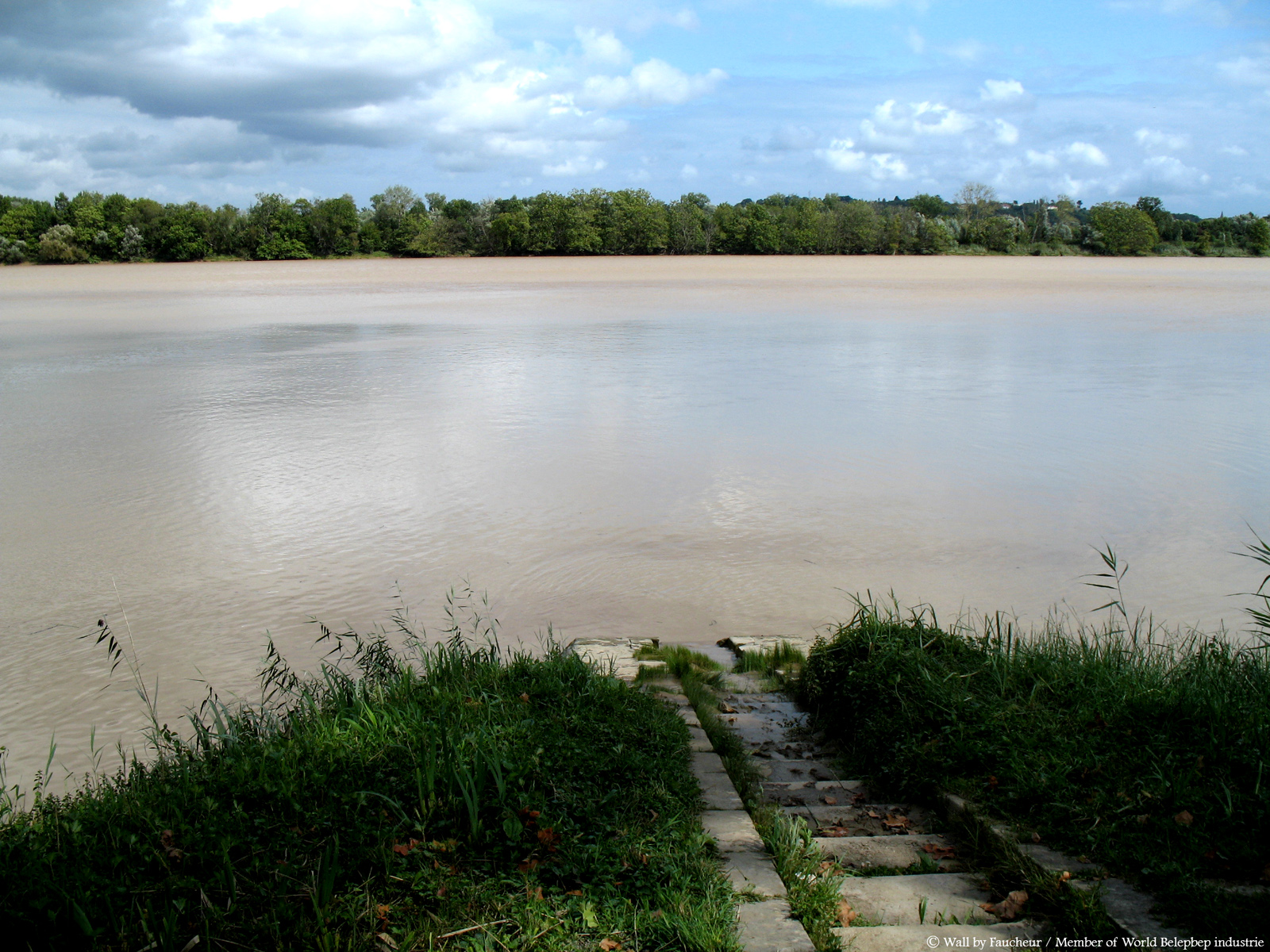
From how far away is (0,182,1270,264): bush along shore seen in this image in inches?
2847

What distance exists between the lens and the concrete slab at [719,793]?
10.5 feet

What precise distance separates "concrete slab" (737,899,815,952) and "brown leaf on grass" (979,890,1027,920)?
1.79ft

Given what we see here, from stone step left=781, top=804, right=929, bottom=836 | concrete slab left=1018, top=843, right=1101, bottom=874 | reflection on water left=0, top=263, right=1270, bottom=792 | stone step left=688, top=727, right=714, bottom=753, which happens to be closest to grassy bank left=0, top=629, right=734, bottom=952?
stone step left=688, top=727, right=714, bottom=753

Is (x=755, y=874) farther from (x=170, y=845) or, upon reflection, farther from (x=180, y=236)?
(x=180, y=236)

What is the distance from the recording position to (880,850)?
9.80ft

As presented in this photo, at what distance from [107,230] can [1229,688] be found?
3262 inches

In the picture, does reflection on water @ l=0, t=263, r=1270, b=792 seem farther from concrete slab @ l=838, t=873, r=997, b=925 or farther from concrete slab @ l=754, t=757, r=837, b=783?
concrete slab @ l=838, t=873, r=997, b=925

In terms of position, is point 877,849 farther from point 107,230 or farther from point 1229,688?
point 107,230

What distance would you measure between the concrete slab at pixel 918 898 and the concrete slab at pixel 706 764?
0.81 m

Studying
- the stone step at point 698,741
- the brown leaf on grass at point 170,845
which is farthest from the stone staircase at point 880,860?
the brown leaf on grass at point 170,845

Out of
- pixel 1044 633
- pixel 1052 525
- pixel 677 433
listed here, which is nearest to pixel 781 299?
pixel 677 433

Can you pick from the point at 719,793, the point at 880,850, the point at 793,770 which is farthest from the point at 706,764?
the point at 880,850

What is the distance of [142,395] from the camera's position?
15.4m

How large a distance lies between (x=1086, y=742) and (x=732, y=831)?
134 cm
